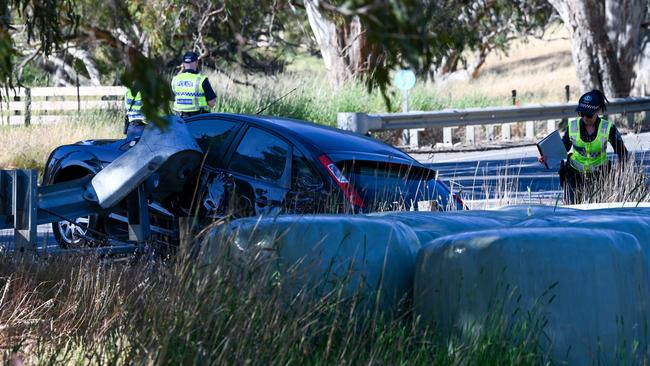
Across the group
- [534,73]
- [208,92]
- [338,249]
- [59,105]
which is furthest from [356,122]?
[534,73]

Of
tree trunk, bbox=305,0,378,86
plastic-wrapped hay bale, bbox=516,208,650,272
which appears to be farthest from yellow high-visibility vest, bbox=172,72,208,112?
tree trunk, bbox=305,0,378,86

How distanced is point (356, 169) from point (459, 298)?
3.75 metres

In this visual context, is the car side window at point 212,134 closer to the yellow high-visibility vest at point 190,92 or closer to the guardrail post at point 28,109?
the yellow high-visibility vest at point 190,92

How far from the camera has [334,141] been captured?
375 inches

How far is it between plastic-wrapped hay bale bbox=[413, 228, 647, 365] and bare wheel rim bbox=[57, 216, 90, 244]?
4.92 metres

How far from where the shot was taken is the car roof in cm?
934

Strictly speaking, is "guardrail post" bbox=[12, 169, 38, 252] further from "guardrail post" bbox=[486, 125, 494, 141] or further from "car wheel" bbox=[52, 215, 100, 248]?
"guardrail post" bbox=[486, 125, 494, 141]

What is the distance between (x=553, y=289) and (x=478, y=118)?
633 inches

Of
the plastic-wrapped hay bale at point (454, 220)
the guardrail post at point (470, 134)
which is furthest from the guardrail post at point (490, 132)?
the plastic-wrapped hay bale at point (454, 220)

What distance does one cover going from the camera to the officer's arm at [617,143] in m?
10.7

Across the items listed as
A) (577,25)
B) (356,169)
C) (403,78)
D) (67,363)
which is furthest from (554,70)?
(67,363)

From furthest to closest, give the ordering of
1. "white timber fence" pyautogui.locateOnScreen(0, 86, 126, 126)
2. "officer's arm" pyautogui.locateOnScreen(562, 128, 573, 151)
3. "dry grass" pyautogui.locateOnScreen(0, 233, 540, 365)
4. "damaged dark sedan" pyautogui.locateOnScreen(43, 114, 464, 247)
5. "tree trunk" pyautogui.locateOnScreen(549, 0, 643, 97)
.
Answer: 1. "tree trunk" pyautogui.locateOnScreen(549, 0, 643, 97)
2. "white timber fence" pyautogui.locateOnScreen(0, 86, 126, 126)
3. "officer's arm" pyautogui.locateOnScreen(562, 128, 573, 151)
4. "damaged dark sedan" pyautogui.locateOnScreen(43, 114, 464, 247)
5. "dry grass" pyautogui.locateOnScreen(0, 233, 540, 365)

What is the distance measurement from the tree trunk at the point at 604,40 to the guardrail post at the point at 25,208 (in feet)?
70.8

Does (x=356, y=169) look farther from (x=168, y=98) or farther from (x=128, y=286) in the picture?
(x=168, y=98)
